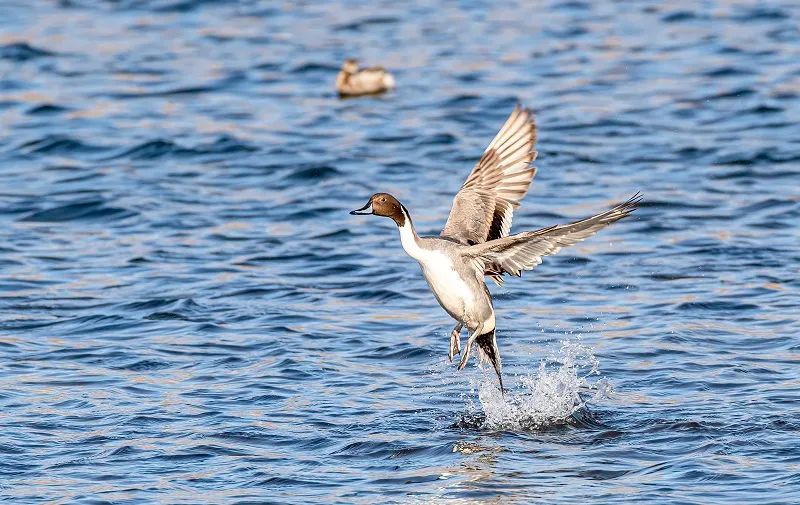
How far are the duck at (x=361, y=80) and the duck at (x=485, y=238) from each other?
8.25 meters

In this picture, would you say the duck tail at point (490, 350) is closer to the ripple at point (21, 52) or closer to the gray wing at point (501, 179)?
the gray wing at point (501, 179)

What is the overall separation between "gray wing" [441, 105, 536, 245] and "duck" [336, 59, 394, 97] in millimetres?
8277

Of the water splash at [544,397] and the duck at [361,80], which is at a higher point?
the duck at [361,80]

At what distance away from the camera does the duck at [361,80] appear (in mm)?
17016

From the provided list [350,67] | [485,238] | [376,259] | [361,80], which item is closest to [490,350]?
[485,238]

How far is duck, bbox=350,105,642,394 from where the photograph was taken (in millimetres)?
7594

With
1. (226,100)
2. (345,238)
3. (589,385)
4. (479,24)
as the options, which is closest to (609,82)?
(479,24)

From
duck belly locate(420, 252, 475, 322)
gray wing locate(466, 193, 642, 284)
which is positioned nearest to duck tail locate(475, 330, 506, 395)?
gray wing locate(466, 193, 642, 284)

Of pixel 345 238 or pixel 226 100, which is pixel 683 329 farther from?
pixel 226 100

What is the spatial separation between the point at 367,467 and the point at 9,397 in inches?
95.6

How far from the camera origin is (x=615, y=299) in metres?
10.9

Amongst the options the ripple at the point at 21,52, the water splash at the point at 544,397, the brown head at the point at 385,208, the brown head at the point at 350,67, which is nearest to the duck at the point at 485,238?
the brown head at the point at 385,208

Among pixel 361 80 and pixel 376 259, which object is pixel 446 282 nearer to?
pixel 376 259

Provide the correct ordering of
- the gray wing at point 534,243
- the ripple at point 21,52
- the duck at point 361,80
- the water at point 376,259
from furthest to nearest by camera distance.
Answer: the ripple at point 21,52 → the duck at point 361,80 → the water at point 376,259 → the gray wing at point 534,243
